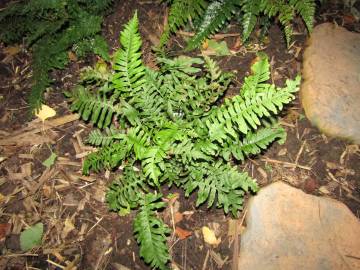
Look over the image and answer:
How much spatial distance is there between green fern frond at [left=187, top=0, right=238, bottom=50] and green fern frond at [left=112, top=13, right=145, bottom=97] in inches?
38.3

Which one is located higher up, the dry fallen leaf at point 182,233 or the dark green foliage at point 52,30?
the dark green foliage at point 52,30

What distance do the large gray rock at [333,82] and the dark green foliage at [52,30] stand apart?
2.08 metres

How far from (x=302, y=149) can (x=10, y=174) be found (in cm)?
280

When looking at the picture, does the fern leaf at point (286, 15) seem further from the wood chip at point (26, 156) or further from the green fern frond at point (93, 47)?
the wood chip at point (26, 156)

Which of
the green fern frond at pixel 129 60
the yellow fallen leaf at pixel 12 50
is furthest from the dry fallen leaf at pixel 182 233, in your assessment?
the yellow fallen leaf at pixel 12 50

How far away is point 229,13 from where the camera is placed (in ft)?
11.4

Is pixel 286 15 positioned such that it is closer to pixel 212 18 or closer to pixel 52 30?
pixel 212 18

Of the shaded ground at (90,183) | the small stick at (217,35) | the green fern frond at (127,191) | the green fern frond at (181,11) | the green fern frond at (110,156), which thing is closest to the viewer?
the green fern frond at (110,156)

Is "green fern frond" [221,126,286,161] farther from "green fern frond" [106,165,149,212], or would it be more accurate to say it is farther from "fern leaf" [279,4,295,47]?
"fern leaf" [279,4,295,47]

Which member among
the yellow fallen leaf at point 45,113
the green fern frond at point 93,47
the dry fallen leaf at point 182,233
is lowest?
the dry fallen leaf at point 182,233

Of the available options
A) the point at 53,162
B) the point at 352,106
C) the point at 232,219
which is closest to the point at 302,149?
the point at 352,106

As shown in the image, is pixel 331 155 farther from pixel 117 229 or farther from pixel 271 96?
pixel 117 229

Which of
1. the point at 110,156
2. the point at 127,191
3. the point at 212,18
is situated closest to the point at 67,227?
the point at 127,191

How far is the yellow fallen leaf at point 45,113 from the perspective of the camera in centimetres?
354
